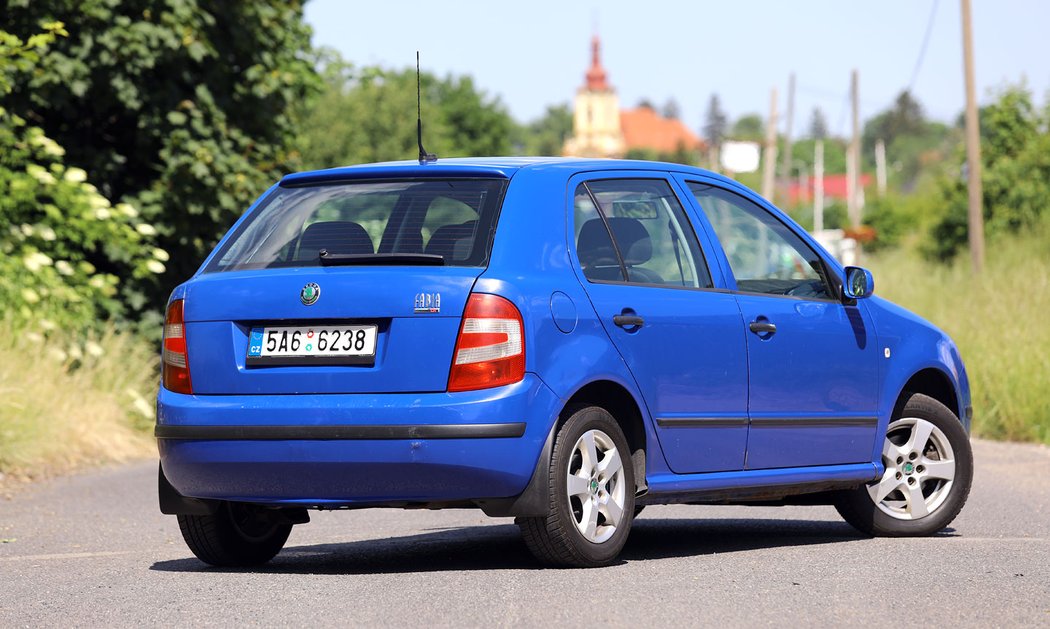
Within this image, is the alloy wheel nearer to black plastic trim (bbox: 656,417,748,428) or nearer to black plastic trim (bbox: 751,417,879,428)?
black plastic trim (bbox: 656,417,748,428)

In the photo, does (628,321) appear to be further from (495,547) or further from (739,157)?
(739,157)

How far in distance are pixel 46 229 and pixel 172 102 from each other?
11.3 ft

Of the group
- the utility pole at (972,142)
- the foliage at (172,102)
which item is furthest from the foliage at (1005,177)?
the foliage at (172,102)

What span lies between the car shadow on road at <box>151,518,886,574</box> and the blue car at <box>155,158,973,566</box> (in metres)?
0.27

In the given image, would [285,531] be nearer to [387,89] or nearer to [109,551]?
[109,551]

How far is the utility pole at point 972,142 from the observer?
108 ft

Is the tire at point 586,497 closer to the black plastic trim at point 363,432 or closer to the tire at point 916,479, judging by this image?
the black plastic trim at point 363,432

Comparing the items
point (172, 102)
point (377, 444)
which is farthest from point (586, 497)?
point (172, 102)

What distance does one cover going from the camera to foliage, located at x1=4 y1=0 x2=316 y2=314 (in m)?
17.7

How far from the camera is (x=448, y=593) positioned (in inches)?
260

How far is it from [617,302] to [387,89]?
89574 mm

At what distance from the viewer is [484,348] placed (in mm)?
6750

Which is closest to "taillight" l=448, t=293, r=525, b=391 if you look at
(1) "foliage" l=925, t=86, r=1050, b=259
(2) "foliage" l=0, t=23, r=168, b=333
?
(2) "foliage" l=0, t=23, r=168, b=333

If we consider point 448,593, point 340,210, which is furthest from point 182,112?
point 448,593
